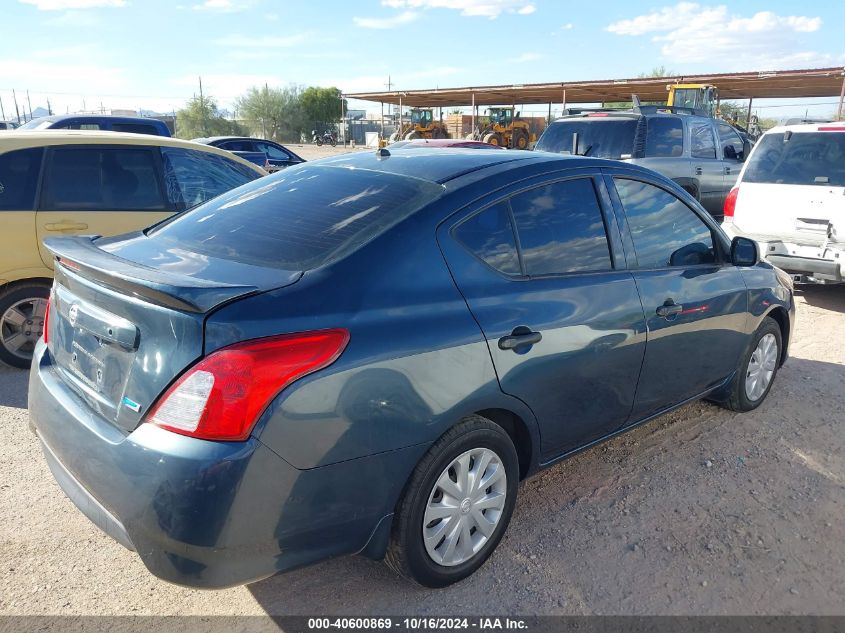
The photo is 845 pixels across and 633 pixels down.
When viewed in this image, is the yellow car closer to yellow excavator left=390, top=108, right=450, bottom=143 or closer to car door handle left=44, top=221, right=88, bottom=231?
car door handle left=44, top=221, right=88, bottom=231

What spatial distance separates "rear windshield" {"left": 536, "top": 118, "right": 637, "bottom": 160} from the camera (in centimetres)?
961

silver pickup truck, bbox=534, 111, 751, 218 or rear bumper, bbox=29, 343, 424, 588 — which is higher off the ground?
silver pickup truck, bbox=534, 111, 751, 218

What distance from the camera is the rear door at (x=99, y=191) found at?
16.0ft

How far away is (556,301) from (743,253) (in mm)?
1707

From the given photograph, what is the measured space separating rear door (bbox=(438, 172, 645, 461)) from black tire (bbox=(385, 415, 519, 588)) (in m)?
0.21

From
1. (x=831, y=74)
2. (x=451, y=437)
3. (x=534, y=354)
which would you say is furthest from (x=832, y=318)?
(x=831, y=74)

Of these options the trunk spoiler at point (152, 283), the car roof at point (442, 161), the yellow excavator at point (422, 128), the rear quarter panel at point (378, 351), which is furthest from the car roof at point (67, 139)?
the yellow excavator at point (422, 128)

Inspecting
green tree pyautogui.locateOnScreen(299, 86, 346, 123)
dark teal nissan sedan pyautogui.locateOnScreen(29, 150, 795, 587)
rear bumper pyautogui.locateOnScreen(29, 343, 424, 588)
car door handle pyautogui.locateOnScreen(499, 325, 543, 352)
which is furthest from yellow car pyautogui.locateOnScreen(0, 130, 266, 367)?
green tree pyautogui.locateOnScreen(299, 86, 346, 123)

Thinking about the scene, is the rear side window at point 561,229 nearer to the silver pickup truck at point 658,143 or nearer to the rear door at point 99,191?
the rear door at point 99,191

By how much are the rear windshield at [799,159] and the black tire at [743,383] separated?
3275 millimetres

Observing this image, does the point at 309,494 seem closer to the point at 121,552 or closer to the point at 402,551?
the point at 402,551

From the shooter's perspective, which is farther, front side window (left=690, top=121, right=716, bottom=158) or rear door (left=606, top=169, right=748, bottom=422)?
front side window (left=690, top=121, right=716, bottom=158)

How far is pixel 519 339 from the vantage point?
2.63 metres

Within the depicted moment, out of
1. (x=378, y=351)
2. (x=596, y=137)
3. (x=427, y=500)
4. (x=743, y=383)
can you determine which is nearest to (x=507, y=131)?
(x=596, y=137)
